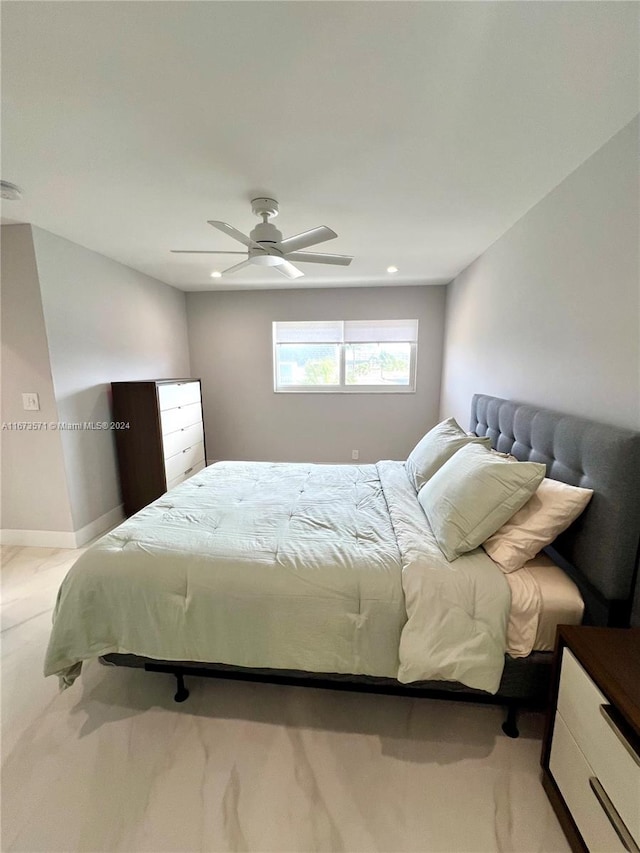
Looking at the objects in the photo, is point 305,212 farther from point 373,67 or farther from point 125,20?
point 125,20

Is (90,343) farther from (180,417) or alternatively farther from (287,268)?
(287,268)

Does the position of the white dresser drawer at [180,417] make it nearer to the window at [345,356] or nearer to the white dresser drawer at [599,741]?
the window at [345,356]

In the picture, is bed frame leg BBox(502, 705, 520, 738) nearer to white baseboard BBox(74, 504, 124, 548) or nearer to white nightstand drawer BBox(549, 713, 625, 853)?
white nightstand drawer BBox(549, 713, 625, 853)

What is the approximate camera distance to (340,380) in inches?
166

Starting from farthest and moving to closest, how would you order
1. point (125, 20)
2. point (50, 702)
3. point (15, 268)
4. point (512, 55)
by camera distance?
1. point (15, 268)
2. point (50, 702)
3. point (512, 55)
4. point (125, 20)

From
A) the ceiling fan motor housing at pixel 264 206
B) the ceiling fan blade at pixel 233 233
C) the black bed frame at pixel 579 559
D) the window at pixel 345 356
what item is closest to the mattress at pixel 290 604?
the black bed frame at pixel 579 559

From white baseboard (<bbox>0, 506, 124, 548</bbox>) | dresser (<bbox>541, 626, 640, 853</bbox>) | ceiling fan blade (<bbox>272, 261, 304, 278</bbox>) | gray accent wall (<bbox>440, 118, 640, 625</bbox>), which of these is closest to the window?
gray accent wall (<bbox>440, 118, 640, 625</bbox>)

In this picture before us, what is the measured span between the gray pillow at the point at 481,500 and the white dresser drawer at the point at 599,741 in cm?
44

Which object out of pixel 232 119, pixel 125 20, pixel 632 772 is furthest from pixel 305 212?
pixel 632 772

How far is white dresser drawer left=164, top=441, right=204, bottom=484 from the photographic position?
126 inches

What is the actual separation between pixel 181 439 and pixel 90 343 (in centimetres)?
117

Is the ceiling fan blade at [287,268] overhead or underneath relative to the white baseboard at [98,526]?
overhead

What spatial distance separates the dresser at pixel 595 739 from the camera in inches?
31.8

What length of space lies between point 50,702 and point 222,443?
3.17m
